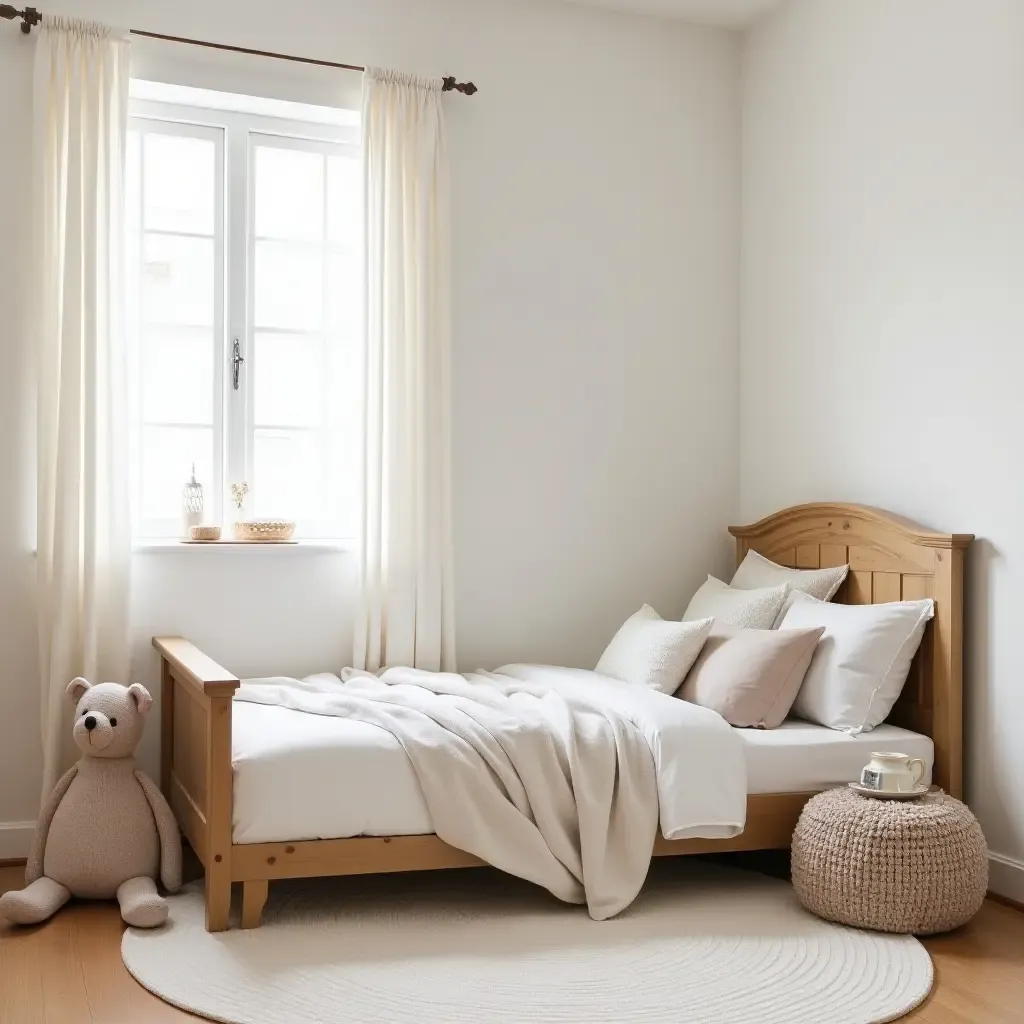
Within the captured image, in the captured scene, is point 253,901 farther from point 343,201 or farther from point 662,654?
point 343,201

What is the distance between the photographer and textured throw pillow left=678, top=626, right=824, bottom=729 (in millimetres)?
3064

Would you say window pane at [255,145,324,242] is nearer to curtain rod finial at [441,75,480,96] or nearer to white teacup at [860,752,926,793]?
curtain rod finial at [441,75,480,96]

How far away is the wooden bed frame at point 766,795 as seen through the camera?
2568mm

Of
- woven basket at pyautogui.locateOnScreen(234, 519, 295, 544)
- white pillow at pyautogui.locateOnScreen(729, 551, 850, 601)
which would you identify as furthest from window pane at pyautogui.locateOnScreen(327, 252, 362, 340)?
white pillow at pyautogui.locateOnScreen(729, 551, 850, 601)

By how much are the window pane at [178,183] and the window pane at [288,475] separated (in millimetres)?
696

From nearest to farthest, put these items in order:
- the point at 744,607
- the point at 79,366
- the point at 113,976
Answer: the point at 113,976 → the point at 79,366 → the point at 744,607

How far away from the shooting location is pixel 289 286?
12.4 feet

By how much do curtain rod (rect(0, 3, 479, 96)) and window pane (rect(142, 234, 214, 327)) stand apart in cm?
58

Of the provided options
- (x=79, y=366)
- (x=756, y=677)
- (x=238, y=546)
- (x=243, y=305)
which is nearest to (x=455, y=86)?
(x=243, y=305)

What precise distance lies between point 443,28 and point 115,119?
1.11 m

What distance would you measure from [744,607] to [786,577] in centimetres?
22

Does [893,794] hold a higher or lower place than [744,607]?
lower

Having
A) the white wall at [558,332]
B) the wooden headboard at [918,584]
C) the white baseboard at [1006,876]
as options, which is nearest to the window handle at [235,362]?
the white wall at [558,332]

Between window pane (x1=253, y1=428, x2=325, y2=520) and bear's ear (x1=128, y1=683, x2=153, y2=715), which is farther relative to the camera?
window pane (x1=253, y1=428, x2=325, y2=520)
